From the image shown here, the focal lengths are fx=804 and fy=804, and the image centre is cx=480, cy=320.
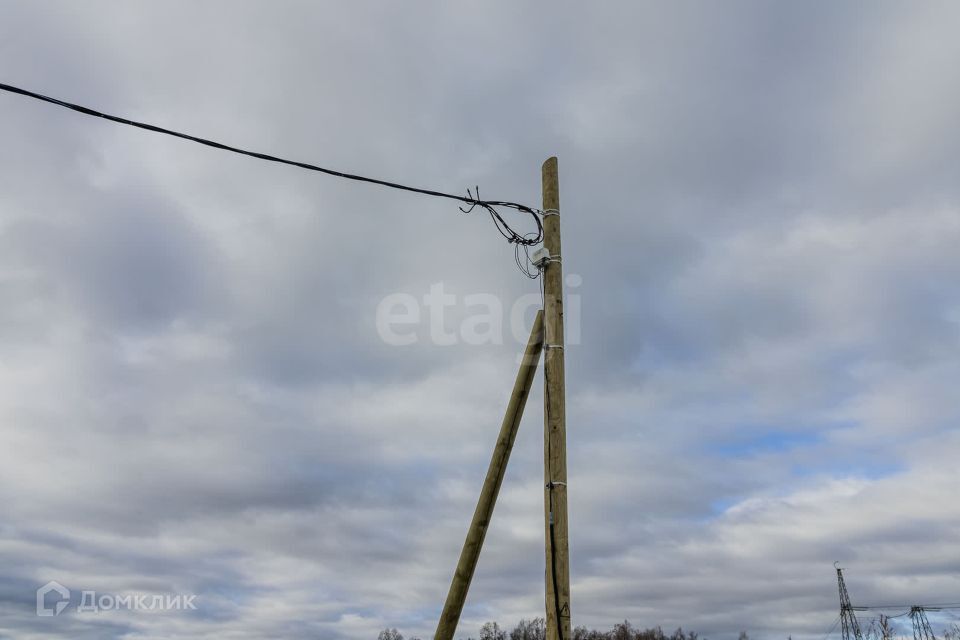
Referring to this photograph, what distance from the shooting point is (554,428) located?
33.7 feet

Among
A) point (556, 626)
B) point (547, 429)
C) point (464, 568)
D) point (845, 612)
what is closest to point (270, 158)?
point (547, 429)

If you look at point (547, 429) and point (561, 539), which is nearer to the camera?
point (561, 539)

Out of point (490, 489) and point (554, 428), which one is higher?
point (554, 428)

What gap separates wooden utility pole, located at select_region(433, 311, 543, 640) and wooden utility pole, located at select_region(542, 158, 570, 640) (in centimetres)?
32

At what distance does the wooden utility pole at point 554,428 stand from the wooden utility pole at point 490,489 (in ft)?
1.04

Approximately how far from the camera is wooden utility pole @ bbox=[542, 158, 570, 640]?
959cm

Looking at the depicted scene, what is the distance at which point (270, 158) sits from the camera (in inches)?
398

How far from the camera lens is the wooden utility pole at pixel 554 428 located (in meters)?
9.59

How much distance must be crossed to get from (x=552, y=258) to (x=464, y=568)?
4287mm

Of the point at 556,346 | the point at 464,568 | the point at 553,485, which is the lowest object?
the point at 464,568

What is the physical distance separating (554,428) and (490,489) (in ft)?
3.94

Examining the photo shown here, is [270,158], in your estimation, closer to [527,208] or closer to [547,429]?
[527,208]

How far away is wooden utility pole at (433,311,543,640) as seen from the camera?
9.97m

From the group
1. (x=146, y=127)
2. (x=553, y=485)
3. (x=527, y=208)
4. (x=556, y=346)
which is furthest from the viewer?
(x=527, y=208)
